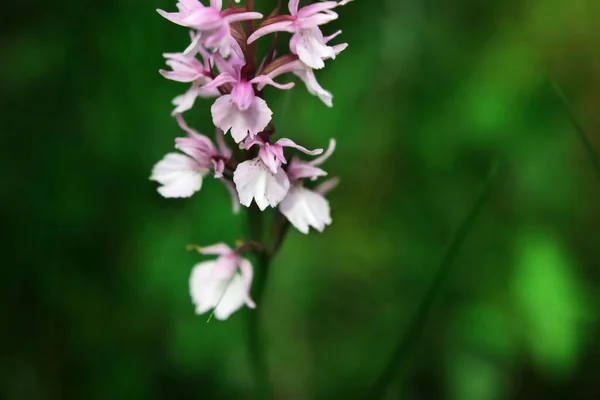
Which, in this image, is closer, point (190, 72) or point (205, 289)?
point (190, 72)

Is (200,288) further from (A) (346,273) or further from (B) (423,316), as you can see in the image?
(A) (346,273)

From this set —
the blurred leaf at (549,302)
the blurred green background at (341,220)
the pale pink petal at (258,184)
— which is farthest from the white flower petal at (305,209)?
the blurred leaf at (549,302)

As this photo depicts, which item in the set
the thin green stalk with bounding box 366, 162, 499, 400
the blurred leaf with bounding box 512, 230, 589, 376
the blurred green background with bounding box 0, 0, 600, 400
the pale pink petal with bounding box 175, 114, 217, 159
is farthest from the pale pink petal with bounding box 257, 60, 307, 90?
the blurred leaf with bounding box 512, 230, 589, 376

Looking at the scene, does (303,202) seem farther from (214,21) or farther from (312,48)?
(214,21)

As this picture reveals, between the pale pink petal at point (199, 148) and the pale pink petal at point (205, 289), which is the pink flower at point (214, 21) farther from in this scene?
the pale pink petal at point (205, 289)

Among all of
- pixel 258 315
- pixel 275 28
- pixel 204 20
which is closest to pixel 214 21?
pixel 204 20

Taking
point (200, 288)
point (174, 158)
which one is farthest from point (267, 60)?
point (200, 288)
